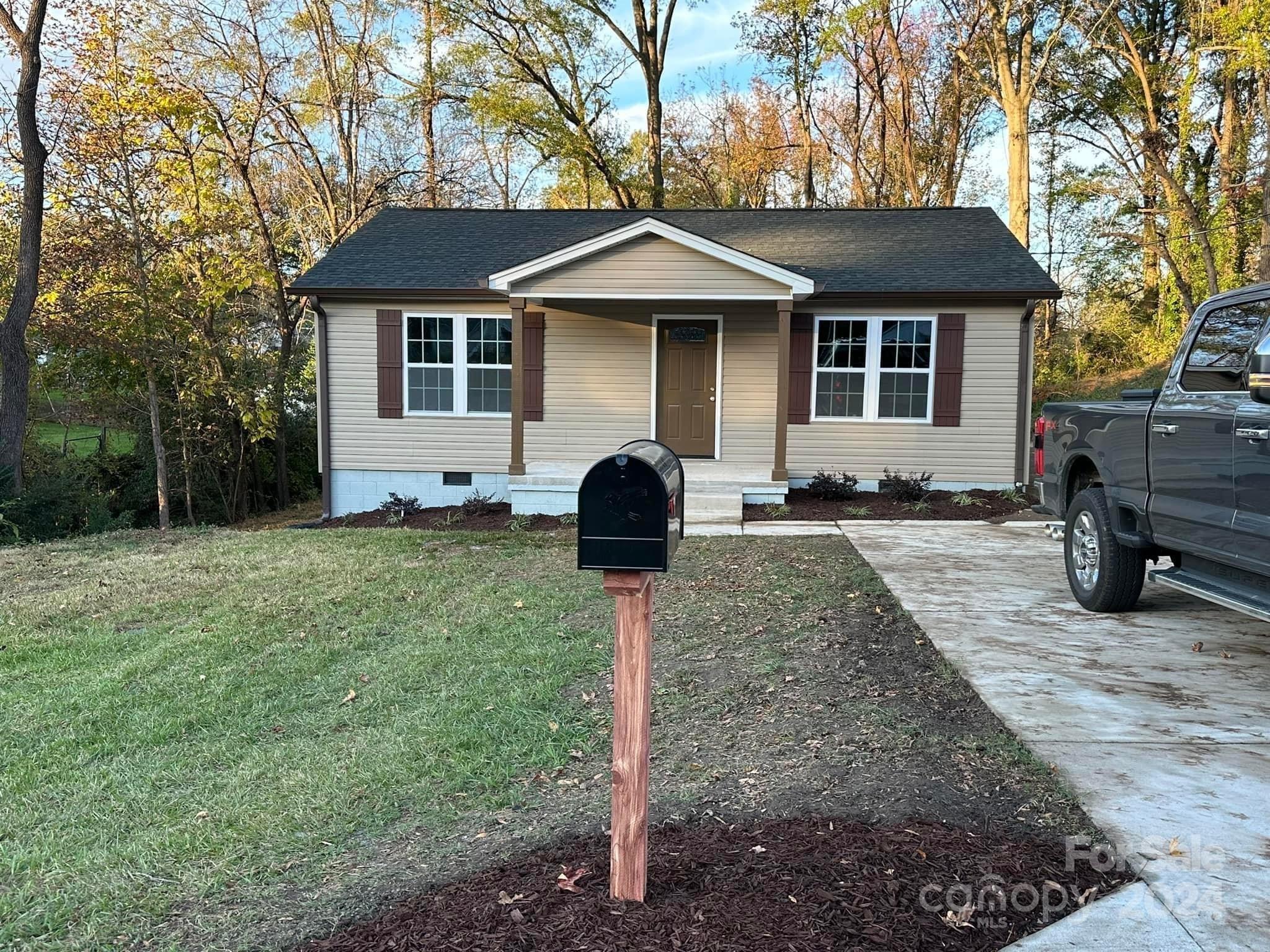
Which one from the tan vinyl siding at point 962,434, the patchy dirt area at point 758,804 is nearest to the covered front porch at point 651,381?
the tan vinyl siding at point 962,434

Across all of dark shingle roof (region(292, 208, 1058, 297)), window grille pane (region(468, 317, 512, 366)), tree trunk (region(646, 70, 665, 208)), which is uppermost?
tree trunk (region(646, 70, 665, 208))

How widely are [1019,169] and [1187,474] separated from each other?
17388 mm

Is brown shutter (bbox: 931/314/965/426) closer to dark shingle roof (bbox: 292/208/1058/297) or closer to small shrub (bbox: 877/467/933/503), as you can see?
dark shingle roof (bbox: 292/208/1058/297)

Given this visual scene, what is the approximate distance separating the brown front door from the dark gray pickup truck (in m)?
6.92

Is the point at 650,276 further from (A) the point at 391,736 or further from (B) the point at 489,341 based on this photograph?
(A) the point at 391,736

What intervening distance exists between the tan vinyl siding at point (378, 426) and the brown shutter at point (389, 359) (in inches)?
4.7

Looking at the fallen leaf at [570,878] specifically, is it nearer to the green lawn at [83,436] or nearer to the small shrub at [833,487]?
the small shrub at [833,487]

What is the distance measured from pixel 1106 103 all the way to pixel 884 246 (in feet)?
45.6

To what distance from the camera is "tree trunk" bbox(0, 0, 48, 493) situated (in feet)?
39.0

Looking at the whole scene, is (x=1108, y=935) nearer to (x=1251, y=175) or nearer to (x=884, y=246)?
(x=884, y=246)

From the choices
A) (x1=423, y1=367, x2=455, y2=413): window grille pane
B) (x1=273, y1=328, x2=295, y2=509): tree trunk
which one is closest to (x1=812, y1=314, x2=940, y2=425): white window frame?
(x1=423, y1=367, x2=455, y2=413): window grille pane

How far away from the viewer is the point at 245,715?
4438 millimetres

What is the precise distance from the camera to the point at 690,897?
246 centimetres

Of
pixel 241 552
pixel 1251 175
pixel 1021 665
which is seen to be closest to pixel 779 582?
pixel 1021 665
